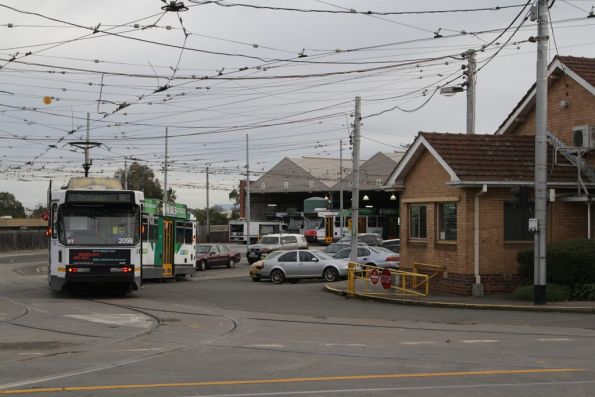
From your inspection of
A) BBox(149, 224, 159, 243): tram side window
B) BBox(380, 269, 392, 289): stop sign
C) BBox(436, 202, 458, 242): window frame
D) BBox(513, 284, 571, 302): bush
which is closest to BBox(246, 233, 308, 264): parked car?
BBox(149, 224, 159, 243): tram side window

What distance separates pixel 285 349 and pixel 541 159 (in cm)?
1078

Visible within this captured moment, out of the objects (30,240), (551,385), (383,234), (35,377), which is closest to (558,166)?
(551,385)

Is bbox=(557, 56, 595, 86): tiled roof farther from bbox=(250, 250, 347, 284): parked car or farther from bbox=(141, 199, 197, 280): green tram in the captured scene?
bbox=(141, 199, 197, 280): green tram

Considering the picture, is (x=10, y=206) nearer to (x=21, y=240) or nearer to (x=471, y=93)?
(x=21, y=240)

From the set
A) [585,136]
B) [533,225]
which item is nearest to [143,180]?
[585,136]

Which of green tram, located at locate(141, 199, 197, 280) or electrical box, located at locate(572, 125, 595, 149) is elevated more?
electrical box, located at locate(572, 125, 595, 149)

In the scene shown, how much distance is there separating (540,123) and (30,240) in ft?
228

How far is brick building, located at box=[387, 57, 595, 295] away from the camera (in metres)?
22.4

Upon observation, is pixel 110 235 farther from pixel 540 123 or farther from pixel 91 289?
pixel 540 123

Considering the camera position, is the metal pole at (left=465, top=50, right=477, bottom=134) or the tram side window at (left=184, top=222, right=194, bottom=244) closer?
the metal pole at (left=465, top=50, right=477, bottom=134)

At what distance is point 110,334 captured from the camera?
48.6ft

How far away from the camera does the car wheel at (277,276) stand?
31750 mm

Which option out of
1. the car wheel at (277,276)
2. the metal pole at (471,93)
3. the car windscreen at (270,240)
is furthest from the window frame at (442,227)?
the car windscreen at (270,240)

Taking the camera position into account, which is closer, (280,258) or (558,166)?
(558,166)
